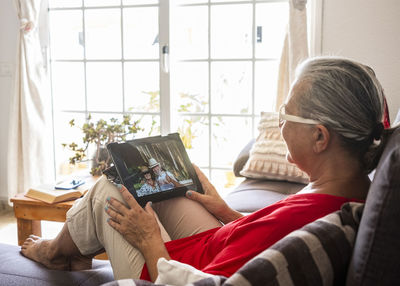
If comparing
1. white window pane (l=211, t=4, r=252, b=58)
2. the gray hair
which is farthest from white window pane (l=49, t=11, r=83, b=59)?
the gray hair

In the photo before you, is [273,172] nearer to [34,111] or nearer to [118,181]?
[118,181]

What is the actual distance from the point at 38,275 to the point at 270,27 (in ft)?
8.19

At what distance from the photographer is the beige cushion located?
2.57m

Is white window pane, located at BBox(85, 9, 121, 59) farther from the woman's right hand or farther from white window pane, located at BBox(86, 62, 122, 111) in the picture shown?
the woman's right hand

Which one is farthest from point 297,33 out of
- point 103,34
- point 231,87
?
point 103,34

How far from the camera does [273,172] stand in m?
2.60

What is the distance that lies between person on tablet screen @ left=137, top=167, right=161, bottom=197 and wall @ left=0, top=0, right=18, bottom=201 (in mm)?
2640

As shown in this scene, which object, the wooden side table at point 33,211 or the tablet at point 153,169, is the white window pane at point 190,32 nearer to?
the wooden side table at point 33,211

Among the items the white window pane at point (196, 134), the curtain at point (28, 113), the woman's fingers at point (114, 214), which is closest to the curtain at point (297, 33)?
the white window pane at point (196, 134)

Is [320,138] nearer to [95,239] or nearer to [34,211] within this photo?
[95,239]

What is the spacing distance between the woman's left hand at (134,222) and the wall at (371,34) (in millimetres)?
2110

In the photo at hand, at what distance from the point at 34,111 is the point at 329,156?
3.04m

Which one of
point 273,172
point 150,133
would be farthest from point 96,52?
point 273,172

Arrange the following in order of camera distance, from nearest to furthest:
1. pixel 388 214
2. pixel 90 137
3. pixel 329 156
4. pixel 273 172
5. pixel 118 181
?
1. pixel 388 214
2. pixel 329 156
3. pixel 118 181
4. pixel 273 172
5. pixel 90 137
